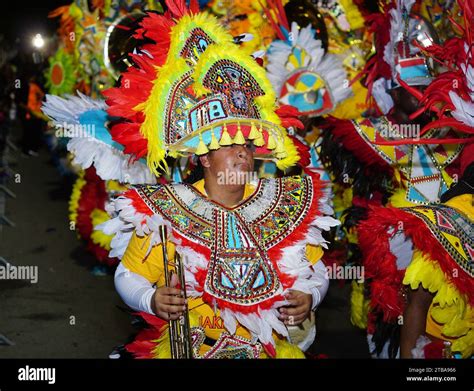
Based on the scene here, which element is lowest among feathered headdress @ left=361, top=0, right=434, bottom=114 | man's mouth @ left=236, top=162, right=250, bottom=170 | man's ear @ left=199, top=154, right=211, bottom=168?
man's mouth @ left=236, top=162, right=250, bottom=170

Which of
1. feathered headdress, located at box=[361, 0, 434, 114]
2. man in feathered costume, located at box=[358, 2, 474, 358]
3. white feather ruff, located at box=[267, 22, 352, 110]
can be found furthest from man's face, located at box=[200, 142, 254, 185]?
white feather ruff, located at box=[267, 22, 352, 110]

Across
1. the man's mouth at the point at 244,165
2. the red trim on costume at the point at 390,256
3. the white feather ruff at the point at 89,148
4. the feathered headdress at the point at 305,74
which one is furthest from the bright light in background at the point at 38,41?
the man's mouth at the point at 244,165

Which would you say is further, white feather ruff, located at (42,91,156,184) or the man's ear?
white feather ruff, located at (42,91,156,184)

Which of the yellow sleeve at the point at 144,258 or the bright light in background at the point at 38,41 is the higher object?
the bright light in background at the point at 38,41

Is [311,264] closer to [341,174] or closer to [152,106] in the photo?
[152,106]

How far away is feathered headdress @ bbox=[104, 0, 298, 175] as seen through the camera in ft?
12.1

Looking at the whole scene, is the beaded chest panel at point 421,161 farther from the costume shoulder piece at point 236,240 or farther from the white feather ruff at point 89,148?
the costume shoulder piece at point 236,240

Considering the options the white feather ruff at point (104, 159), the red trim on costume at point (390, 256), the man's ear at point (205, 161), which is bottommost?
the red trim on costume at point (390, 256)

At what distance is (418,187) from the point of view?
223 inches

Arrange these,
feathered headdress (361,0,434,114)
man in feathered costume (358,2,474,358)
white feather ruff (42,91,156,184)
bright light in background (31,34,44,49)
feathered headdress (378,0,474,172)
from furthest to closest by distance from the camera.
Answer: bright light in background (31,34,44,49), feathered headdress (361,0,434,114), white feather ruff (42,91,156,184), feathered headdress (378,0,474,172), man in feathered costume (358,2,474,358)

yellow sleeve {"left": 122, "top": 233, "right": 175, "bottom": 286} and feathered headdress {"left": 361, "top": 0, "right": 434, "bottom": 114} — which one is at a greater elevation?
feathered headdress {"left": 361, "top": 0, "right": 434, "bottom": 114}

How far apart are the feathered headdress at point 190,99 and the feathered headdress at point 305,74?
3.86m

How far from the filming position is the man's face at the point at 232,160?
371cm

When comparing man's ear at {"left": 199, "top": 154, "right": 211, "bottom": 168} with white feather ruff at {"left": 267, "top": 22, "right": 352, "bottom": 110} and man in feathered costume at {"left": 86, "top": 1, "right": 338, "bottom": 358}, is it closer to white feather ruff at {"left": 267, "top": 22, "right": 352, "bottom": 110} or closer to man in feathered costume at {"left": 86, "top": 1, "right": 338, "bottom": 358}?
man in feathered costume at {"left": 86, "top": 1, "right": 338, "bottom": 358}
